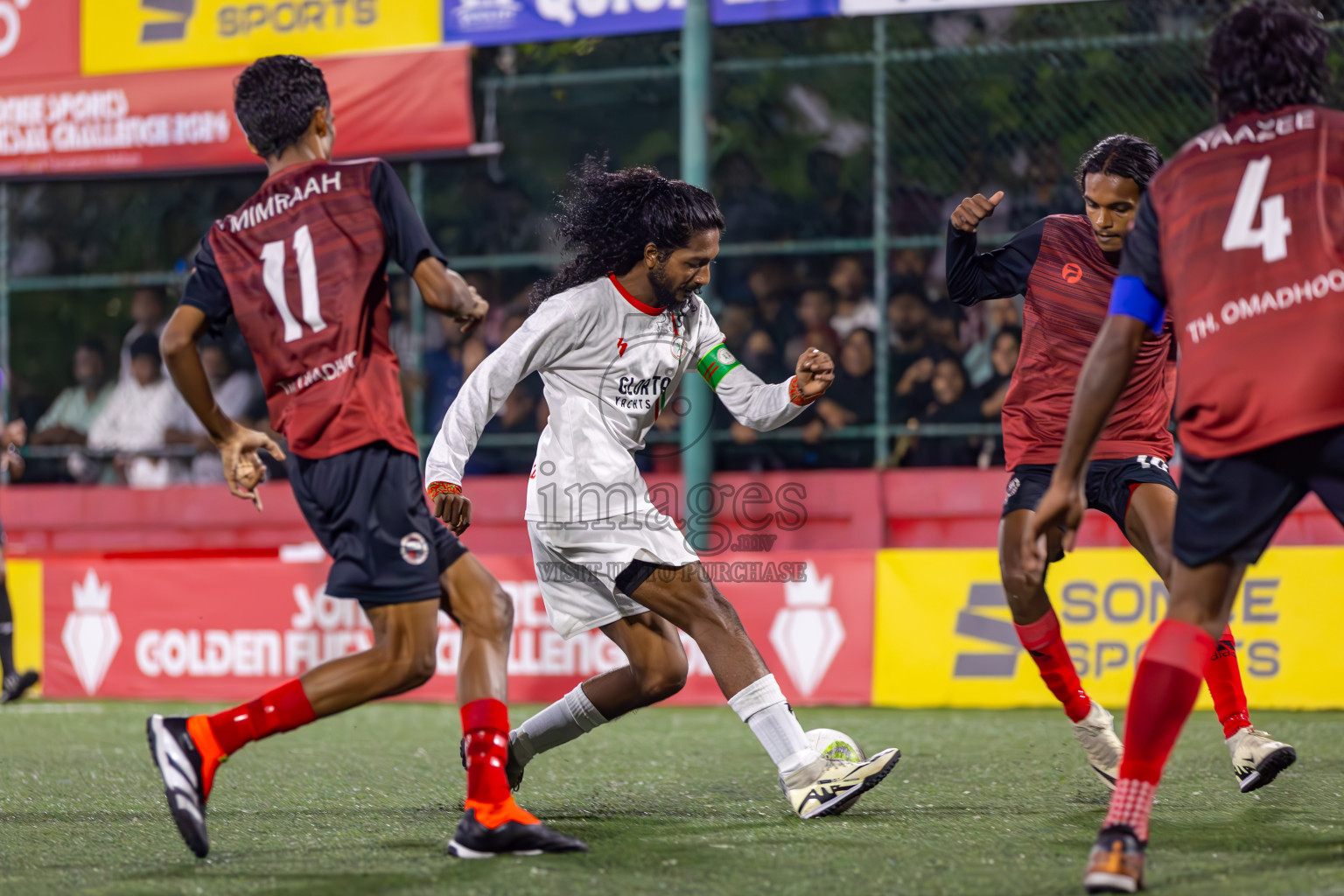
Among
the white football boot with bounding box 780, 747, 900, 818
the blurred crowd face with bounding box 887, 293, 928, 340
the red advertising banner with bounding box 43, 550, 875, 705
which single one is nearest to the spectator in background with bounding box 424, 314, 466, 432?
the red advertising banner with bounding box 43, 550, 875, 705

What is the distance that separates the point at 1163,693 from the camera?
3.55m

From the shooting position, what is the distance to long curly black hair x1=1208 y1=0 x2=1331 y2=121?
3.59m

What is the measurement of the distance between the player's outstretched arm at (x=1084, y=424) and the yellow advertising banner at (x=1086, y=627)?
5031 millimetres

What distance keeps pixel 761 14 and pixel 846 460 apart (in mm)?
3350

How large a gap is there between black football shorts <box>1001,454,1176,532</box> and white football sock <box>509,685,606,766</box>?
63.1 inches

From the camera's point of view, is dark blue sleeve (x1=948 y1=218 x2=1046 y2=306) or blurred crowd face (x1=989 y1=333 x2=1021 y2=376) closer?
dark blue sleeve (x1=948 y1=218 x2=1046 y2=306)


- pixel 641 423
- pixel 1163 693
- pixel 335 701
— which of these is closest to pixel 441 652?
pixel 641 423

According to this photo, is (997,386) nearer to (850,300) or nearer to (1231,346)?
(850,300)

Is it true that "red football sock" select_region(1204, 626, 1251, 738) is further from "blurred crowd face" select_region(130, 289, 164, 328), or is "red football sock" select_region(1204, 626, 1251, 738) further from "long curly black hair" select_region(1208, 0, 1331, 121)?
"blurred crowd face" select_region(130, 289, 164, 328)

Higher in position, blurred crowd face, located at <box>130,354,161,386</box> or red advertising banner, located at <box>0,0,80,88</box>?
red advertising banner, located at <box>0,0,80,88</box>

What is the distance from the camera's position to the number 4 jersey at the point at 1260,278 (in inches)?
136

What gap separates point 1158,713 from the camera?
11.6 feet

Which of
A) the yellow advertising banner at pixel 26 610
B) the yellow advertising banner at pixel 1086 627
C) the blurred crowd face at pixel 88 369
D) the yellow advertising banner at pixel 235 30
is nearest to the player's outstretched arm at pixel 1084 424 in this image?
the yellow advertising banner at pixel 1086 627

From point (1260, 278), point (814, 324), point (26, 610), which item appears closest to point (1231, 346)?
point (1260, 278)
